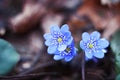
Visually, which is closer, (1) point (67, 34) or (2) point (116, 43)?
(1) point (67, 34)

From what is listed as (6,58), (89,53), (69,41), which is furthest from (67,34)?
(6,58)

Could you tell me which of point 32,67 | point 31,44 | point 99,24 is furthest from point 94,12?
point 32,67

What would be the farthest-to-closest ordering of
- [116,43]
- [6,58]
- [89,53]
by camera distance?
[116,43], [6,58], [89,53]

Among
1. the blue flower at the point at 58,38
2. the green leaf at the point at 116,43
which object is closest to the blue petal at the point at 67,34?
the blue flower at the point at 58,38

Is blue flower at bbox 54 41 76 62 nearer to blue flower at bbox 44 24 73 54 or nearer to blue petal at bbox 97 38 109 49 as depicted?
blue flower at bbox 44 24 73 54

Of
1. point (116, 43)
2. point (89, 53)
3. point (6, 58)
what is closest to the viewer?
point (89, 53)

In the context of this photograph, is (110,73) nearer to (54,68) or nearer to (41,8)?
(54,68)

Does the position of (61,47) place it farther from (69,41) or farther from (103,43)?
(103,43)

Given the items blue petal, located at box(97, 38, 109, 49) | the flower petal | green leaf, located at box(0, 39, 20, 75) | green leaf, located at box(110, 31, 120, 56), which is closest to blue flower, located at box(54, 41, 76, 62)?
the flower petal
